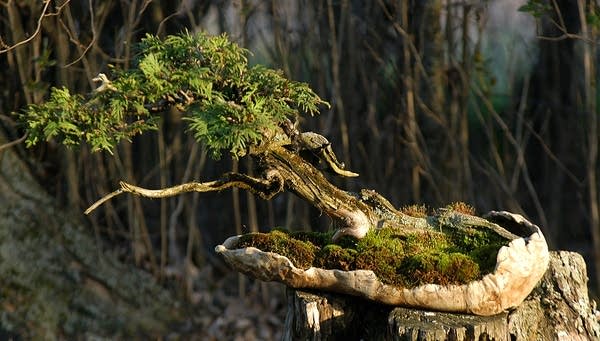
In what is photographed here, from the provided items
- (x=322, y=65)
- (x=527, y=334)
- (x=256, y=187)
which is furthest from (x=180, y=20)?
(x=527, y=334)

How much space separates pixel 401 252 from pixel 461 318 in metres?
0.27

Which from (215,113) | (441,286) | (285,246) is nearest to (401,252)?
(441,286)

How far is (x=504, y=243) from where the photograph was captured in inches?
97.0

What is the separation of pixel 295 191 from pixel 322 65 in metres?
2.40

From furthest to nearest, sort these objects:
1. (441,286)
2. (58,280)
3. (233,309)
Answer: (233,309)
(58,280)
(441,286)

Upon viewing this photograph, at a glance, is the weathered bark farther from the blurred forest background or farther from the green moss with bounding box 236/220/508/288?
the green moss with bounding box 236/220/508/288

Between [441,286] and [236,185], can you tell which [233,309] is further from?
[441,286]

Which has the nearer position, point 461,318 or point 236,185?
point 461,318

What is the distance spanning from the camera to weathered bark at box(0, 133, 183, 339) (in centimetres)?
436

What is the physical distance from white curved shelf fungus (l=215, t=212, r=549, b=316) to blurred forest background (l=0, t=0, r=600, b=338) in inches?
85.2

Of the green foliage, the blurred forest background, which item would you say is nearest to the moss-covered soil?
the green foliage

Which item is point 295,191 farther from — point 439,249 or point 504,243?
point 504,243

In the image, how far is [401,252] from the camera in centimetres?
245

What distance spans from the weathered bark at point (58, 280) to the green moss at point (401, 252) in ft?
7.35
